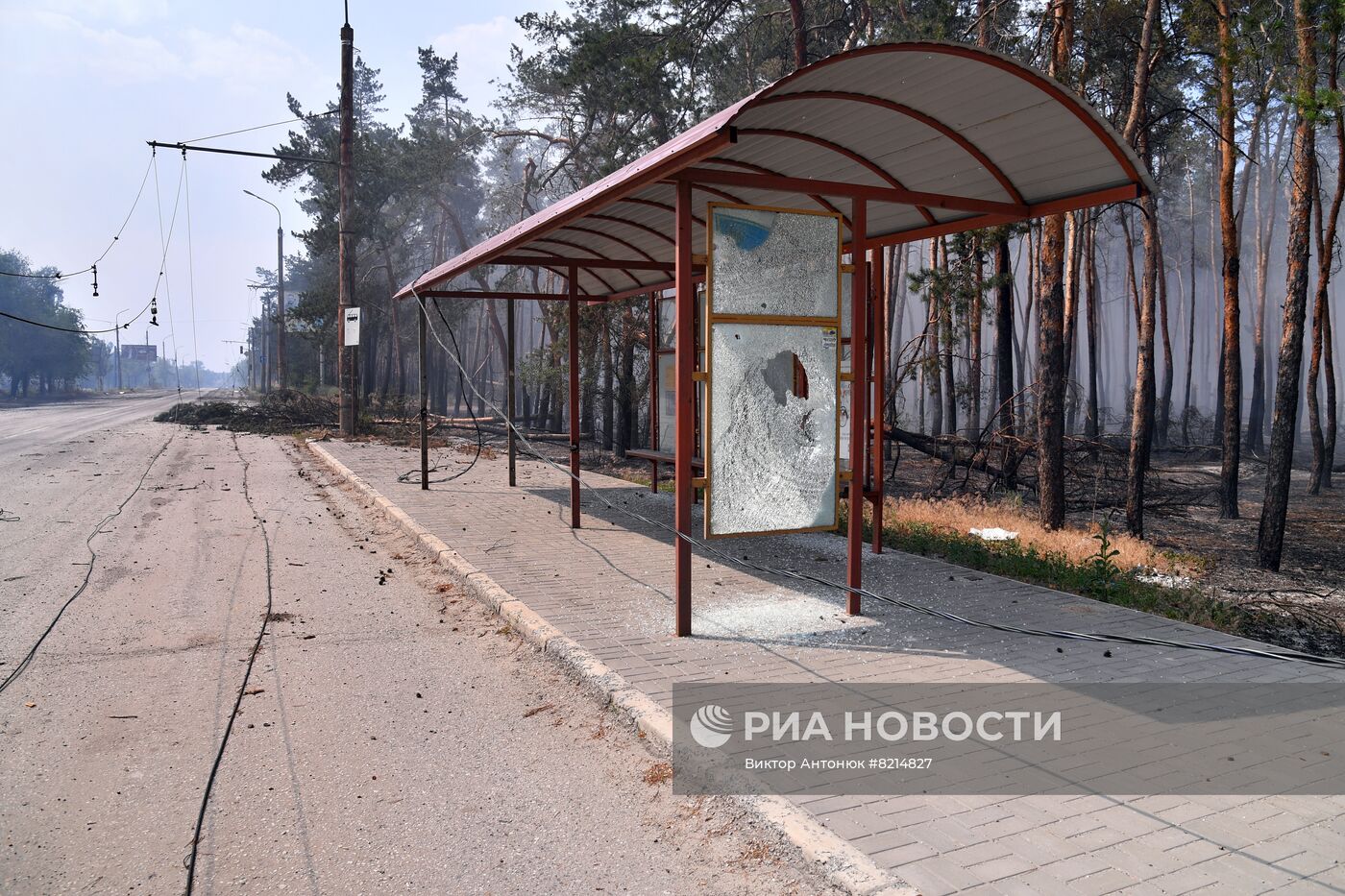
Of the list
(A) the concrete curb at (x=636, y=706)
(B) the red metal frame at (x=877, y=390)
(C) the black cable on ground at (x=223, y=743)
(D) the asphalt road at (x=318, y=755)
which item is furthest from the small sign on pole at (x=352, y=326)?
(B) the red metal frame at (x=877, y=390)

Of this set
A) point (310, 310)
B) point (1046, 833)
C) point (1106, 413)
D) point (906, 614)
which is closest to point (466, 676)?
point (906, 614)

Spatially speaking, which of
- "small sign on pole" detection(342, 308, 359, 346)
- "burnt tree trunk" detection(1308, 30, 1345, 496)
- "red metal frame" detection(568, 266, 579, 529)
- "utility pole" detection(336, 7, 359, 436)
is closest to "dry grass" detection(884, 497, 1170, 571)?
"red metal frame" detection(568, 266, 579, 529)

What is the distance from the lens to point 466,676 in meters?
5.45

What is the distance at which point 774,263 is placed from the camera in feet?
20.2

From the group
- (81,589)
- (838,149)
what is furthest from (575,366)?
(81,589)

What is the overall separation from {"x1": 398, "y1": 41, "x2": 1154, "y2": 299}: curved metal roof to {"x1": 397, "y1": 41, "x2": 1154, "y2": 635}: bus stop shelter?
0.01 metres

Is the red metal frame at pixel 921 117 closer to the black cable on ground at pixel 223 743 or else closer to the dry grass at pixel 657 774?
the dry grass at pixel 657 774

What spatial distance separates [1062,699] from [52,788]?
14.6ft

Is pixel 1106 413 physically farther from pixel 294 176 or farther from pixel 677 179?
pixel 677 179

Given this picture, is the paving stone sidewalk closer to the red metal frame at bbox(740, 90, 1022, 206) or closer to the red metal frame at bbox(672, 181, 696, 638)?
the red metal frame at bbox(672, 181, 696, 638)

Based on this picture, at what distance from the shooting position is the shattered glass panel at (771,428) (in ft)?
19.8

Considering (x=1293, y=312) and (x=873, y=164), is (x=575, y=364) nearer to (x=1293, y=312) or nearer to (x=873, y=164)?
(x=873, y=164)

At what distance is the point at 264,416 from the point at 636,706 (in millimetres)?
30789

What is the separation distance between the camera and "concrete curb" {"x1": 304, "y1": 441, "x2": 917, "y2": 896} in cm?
303
